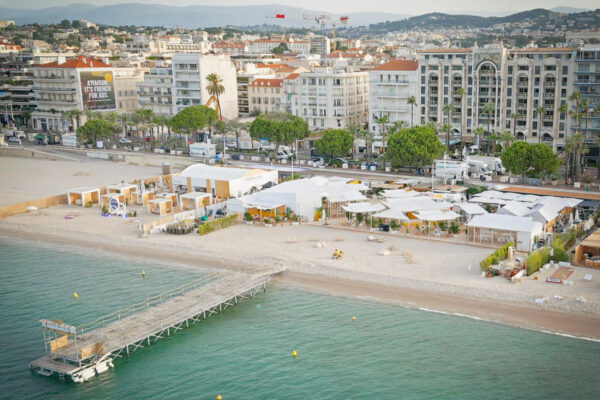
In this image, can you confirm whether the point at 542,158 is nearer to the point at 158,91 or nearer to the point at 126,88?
the point at 158,91

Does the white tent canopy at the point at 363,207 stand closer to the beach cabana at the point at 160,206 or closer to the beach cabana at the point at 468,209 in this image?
the beach cabana at the point at 468,209

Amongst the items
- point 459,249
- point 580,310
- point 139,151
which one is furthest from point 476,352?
point 139,151

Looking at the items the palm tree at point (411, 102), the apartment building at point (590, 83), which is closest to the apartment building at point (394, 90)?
the palm tree at point (411, 102)

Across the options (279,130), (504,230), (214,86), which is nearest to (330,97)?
(279,130)

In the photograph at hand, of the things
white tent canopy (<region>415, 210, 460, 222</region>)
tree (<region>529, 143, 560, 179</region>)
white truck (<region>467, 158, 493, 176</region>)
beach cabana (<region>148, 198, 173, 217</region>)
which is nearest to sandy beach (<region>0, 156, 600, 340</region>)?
beach cabana (<region>148, 198, 173, 217</region>)

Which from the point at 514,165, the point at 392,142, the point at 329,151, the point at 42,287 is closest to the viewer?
the point at 42,287

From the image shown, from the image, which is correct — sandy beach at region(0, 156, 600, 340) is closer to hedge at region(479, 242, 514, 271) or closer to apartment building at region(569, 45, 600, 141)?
hedge at region(479, 242, 514, 271)

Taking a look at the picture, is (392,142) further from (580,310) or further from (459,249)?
(580,310)
